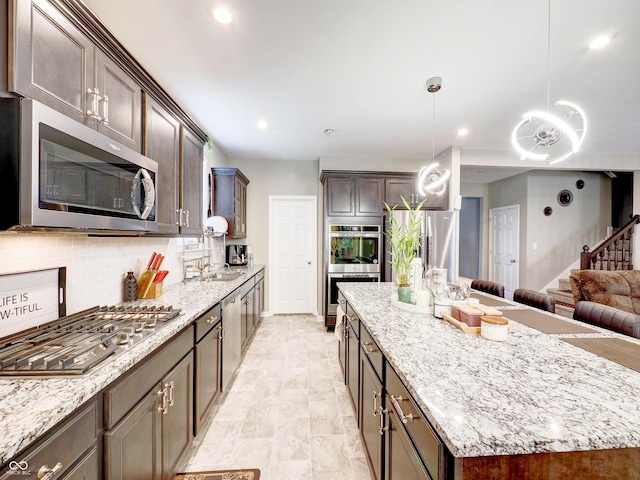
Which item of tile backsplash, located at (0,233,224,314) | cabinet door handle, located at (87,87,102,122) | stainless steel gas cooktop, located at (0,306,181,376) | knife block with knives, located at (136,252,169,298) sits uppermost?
cabinet door handle, located at (87,87,102,122)

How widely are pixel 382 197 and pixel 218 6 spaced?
312 centimetres

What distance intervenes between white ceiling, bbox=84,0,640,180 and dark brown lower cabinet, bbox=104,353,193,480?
212 centimetres

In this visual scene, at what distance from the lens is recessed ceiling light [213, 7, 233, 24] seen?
161 cm

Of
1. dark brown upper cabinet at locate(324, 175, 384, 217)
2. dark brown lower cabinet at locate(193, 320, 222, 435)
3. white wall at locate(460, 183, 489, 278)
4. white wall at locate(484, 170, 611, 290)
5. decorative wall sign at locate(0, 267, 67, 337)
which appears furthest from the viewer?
white wall at locate(460, 183, 489, 278)

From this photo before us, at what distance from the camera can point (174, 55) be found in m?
2.03

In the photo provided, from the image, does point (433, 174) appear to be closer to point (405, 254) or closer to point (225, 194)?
point (405, 254)

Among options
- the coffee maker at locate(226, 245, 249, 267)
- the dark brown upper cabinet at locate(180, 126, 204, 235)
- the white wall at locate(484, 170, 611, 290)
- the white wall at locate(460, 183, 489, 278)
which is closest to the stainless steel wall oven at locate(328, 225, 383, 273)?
the coffee maker at locate(226, 245, 249, 267)

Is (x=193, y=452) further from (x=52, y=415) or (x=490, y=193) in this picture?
(x=490, y=193)

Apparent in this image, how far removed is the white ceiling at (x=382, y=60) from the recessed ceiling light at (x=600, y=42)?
4cm

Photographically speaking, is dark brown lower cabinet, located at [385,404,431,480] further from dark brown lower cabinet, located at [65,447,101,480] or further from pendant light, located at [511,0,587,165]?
pendant light, located at [511,0,587,165]

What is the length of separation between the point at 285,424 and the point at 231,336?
2.86ft

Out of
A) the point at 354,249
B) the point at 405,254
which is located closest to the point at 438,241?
Result: the point at 354,249

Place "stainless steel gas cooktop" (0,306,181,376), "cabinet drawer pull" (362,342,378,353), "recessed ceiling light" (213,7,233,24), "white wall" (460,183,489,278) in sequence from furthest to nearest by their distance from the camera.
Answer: "white wall" (460,183,489,278), "recessed ceiling light" (213,7,233,24), "cabinet drawer pull" (362,342,378,353), "stainless steel gas cooktop" (0,306,181,376)

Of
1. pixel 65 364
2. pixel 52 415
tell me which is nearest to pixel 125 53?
pixel 65 364
